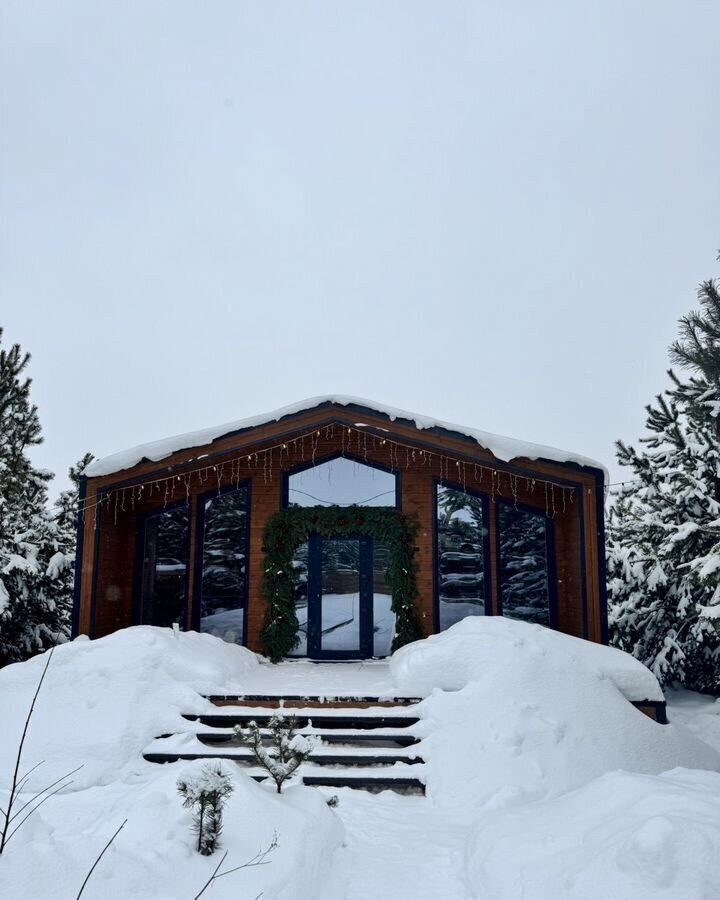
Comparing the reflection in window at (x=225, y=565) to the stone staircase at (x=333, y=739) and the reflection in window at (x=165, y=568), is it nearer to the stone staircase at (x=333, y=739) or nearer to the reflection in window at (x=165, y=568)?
the reflection in window at (x=165, y=568)

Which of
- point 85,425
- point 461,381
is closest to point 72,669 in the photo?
point 85,425

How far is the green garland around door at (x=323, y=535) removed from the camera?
11094mm

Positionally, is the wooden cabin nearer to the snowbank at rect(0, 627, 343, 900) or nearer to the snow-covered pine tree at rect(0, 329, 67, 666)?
the snowbank at rect(0, 627, 343, 900)

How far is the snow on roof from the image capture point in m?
10.2

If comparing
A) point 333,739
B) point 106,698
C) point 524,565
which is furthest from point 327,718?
point 524,565

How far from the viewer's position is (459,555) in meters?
11.4

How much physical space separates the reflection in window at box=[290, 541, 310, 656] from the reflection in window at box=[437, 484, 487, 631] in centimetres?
231

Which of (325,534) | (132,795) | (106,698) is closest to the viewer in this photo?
(132,795)

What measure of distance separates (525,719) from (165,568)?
23.9ft

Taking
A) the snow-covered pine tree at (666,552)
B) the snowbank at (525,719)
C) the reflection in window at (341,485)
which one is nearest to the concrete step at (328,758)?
the snowbank at (525,719)

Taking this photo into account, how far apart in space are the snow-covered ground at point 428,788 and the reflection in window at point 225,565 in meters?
1.22

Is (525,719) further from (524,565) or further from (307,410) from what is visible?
(307,410)

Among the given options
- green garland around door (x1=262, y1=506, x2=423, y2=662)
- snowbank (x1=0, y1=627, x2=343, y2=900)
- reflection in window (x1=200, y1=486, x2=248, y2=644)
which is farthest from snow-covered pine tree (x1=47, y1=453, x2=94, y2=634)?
snowbank (x1=0, y1=627, x2=343, y2=900)

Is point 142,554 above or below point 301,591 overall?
above
